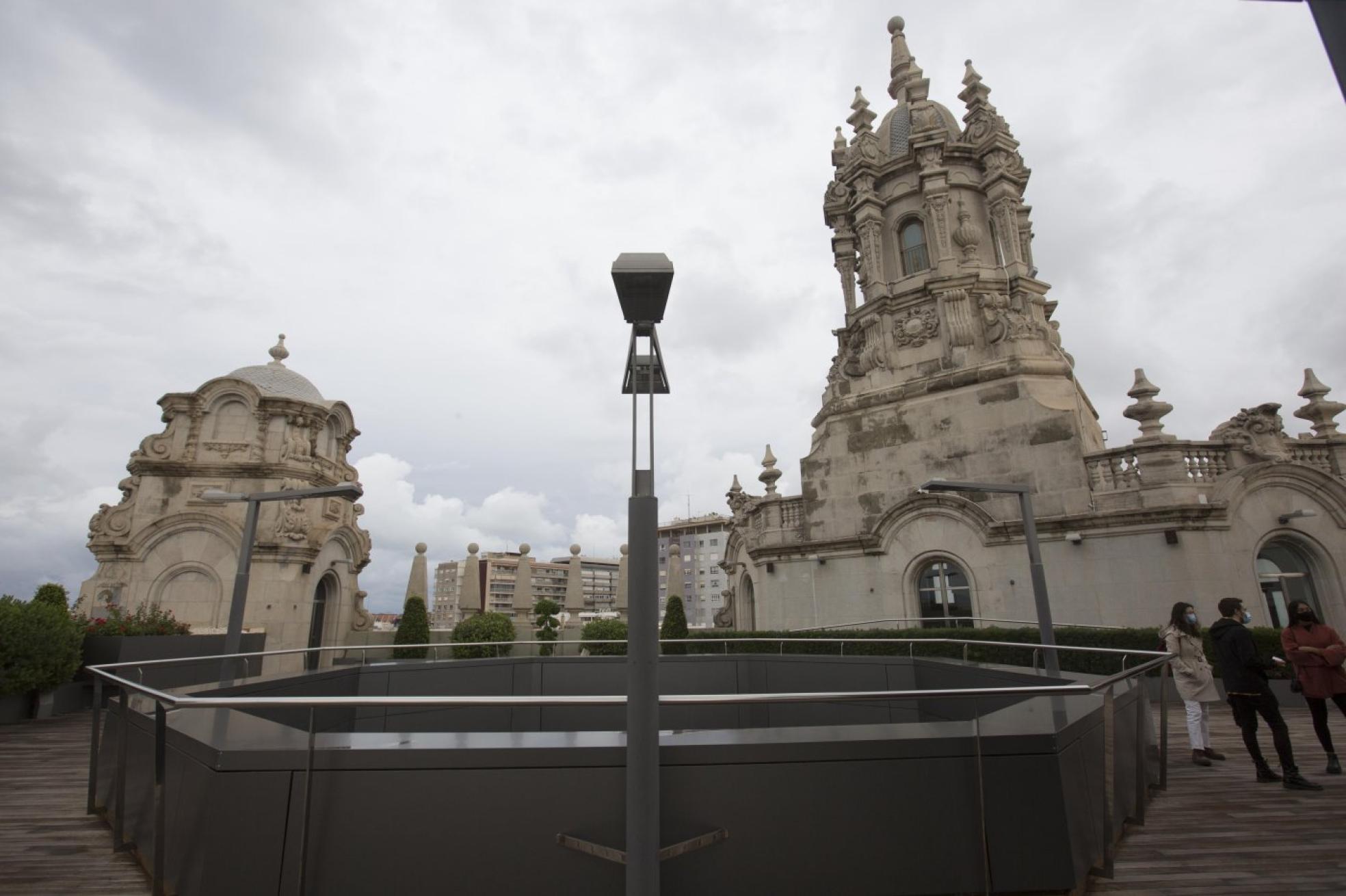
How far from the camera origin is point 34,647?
11828 millimetres

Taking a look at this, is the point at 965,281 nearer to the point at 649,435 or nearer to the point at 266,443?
the point at 649,435

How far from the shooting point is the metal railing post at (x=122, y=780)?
551cm

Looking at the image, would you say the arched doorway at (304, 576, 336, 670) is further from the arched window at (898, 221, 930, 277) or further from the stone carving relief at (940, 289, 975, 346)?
the arched window at (898, 221, 930, 277)

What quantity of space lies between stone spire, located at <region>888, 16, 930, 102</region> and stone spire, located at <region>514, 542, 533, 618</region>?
24833mm

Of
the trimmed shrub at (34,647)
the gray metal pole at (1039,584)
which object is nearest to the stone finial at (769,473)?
the gray metal pole at (1039,584)

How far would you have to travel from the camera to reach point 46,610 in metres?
12.3

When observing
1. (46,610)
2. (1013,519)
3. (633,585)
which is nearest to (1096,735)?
(633,585)

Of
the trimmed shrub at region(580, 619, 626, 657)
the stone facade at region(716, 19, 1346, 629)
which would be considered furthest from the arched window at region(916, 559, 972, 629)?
the trimmed shrub at region(580, 619, 626, 657)

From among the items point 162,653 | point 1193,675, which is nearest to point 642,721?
point 1193,675

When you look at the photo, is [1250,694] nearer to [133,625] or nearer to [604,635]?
[604,635]

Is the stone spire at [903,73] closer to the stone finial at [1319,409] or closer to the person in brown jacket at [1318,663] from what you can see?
the stone finial at [1319,409]

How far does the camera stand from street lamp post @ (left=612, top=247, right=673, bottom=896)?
11.9 ft

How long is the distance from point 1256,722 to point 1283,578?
1256cm

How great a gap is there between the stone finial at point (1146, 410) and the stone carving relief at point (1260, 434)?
4.70 feet
